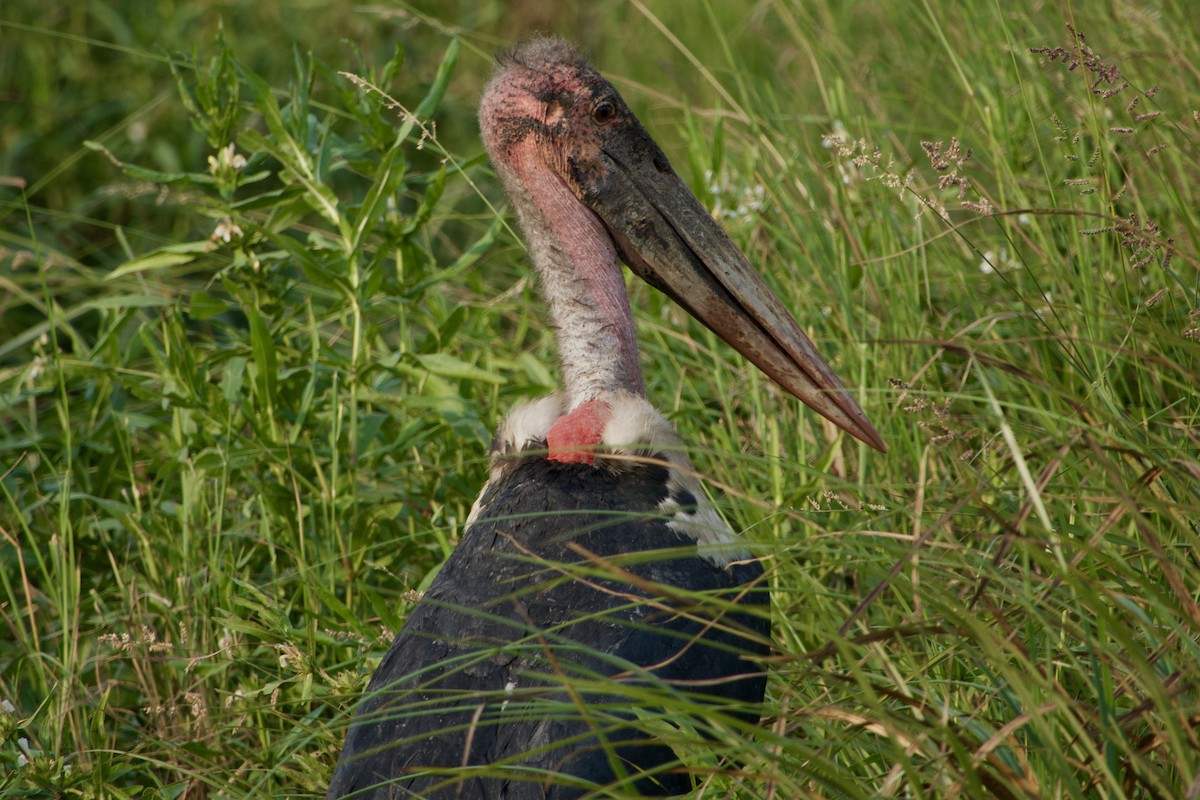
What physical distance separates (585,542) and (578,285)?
790 mm

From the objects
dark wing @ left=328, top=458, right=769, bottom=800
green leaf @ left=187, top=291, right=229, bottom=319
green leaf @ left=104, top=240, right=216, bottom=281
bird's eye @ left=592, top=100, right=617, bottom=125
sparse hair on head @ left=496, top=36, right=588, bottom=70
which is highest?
sparse hair on head @ left=496, top=36, right=588, bottom=70

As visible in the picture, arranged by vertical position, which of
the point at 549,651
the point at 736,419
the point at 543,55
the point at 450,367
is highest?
the point at 543,55

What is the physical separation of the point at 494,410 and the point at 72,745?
1.43m

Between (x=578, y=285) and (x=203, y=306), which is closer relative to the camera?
(x=578, y=285)

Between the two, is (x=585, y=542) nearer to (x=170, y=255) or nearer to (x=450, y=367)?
(x=450, y=367)

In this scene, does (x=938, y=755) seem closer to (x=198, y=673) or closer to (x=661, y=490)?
(x=661, y=490)

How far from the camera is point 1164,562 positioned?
1.90 metres

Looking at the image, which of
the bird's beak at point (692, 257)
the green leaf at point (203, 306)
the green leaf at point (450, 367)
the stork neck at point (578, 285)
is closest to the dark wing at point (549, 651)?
the stork neck at point (578, 285)

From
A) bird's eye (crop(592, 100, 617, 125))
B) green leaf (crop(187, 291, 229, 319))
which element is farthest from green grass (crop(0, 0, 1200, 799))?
bird's eye (crop(592, 100, 617, 125))

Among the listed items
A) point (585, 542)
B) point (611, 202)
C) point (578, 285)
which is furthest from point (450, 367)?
point (585, 542)

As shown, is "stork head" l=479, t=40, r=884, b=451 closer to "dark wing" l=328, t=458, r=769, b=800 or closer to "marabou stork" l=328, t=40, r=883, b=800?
"marabou stork" l=328, t=40, r=883, b=800

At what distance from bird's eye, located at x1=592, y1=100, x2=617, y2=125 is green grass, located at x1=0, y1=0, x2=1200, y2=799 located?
41 cm

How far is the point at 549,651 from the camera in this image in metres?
2.05

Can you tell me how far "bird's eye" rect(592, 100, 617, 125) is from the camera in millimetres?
3299
